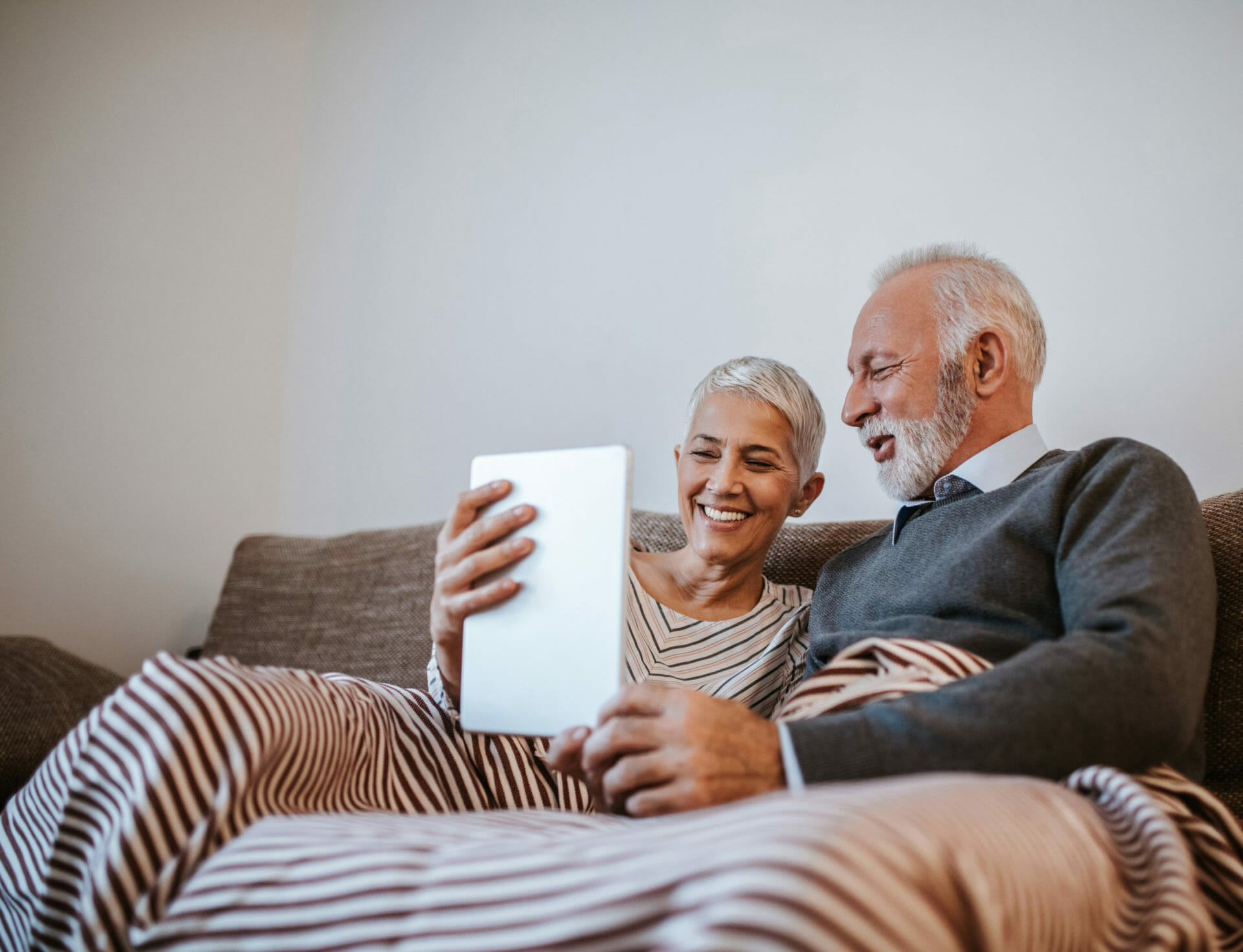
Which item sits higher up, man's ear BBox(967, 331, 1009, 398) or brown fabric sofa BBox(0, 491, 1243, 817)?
man's ear BBox(967, 331, 1009, 398)

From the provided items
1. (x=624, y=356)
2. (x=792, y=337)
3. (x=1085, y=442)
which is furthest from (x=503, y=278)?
(x=1085, y=442)

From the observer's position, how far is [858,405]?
4.40 ft

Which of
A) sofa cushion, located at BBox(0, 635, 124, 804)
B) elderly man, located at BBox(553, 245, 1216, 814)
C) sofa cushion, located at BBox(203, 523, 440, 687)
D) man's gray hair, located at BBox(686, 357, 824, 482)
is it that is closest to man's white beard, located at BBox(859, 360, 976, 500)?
elderly man, located at BBox(553, 245, 1216, 814)

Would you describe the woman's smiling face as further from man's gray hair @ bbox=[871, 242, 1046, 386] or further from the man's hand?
the man's hand

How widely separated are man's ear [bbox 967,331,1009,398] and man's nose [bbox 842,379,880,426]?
0.15 metres

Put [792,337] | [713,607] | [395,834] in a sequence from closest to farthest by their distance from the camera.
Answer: [395,834]
[713,607]
[792,337]

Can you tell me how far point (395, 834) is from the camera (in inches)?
24.6

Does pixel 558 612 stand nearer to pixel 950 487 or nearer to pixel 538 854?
pixel 538 854

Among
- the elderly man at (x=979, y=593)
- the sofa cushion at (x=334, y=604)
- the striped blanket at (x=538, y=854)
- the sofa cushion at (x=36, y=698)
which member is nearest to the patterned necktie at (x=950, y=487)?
the elderly man at (x=979, y=593)

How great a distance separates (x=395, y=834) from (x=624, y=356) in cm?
150

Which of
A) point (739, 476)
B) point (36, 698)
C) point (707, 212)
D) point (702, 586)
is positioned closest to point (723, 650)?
point (702, 586)

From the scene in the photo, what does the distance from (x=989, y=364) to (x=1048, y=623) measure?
46cm

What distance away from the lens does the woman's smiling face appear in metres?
1.36

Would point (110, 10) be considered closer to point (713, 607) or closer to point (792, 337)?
point (792, 337)
